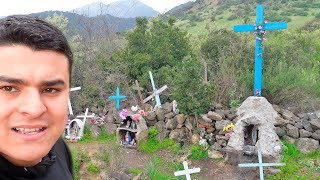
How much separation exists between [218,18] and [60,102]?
29.8m

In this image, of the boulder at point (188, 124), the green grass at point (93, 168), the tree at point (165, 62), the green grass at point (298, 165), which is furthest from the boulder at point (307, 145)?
the green grass at point (93, 168)

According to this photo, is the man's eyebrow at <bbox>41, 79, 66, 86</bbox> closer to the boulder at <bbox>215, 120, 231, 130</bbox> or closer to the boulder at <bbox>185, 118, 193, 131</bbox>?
the boulder at <bbox>215, 120, 231, 130</bbox>

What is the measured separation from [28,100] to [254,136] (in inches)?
311

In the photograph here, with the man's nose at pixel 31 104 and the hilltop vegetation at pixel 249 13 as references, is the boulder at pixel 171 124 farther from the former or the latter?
the hilltop vegetation at pixel 249 13

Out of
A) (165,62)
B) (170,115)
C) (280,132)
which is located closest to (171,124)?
(170,115)

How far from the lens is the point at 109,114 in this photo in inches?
408

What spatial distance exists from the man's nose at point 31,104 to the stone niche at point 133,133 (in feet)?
26.2

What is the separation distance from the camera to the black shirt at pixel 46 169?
1347 millimetres

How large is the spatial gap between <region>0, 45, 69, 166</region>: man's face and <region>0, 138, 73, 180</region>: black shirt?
0.16 ft

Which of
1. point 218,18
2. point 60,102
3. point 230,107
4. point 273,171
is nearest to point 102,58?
point 230,107

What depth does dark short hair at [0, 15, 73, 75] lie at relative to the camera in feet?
4.07

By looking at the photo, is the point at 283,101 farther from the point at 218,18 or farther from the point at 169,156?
the point at 218,18

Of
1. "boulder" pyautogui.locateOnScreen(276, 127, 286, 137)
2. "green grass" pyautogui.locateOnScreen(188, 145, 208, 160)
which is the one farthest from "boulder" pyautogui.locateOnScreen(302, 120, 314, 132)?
"green grass" pyautogui.locateOnScreen(188, 145, 208, 160)

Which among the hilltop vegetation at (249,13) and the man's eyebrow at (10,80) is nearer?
the man's eyebrow at (10,80)
